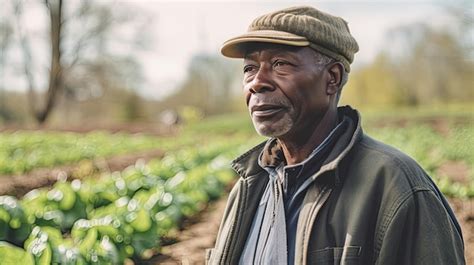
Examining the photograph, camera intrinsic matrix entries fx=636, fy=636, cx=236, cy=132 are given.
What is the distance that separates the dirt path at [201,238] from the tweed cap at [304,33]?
278cm

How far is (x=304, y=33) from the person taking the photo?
1.98 metres

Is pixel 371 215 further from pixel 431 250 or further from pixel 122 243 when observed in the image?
pixel 122 243

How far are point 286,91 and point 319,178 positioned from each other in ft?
0.96

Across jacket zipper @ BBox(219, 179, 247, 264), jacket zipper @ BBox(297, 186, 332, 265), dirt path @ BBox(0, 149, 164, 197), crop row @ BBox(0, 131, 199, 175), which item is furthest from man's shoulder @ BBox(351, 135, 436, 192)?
crop row @ BBox(0, 131, 199, 175)

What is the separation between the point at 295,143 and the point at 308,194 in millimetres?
202

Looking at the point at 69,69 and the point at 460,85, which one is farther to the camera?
the point at 460,85

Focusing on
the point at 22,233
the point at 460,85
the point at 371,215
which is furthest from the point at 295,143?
the point at 460,85

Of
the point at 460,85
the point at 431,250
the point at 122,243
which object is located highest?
the point at 431,250

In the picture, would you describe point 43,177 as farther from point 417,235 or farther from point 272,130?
point 417,235

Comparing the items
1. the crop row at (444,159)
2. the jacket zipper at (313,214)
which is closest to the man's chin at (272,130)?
the jacket zipper at (313,214)

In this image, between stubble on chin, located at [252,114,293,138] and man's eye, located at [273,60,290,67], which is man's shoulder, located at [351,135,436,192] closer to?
stubble on chin, located at [252,114,293,138]

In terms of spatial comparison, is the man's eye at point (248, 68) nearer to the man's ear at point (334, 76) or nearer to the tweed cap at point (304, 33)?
the tweed cap at point (304, 33)

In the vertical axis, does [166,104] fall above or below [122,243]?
below

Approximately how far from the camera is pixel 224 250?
2.22 metres
